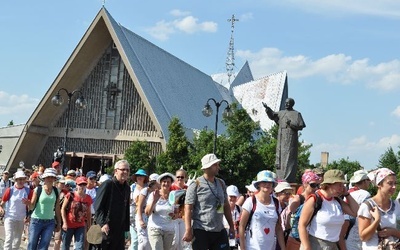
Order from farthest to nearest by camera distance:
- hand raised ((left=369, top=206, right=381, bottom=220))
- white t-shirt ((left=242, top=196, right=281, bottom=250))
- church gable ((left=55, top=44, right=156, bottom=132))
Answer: church gable ((left=55, top=44, right=156, bottom=132)) → white t-shirt ((left=242, top=196, right=281, bottom=250)) → hand raised ((left=369, top=206, right=381, bottom=220))

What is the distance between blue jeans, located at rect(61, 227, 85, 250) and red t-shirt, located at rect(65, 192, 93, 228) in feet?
0.24

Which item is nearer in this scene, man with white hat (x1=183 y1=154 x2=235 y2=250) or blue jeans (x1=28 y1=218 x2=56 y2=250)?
man with white hat (x1=183 y1=154 x2=235 y2=250)

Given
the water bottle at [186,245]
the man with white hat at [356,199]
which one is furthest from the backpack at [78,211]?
the man with white hat at [356,199]

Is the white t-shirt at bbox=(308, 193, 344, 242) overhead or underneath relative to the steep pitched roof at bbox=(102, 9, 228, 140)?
underneath

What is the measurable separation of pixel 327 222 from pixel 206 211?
5.67ft

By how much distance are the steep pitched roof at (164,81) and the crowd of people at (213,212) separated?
21412 mm

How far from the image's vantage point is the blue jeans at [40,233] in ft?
30.7

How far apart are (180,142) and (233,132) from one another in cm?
271

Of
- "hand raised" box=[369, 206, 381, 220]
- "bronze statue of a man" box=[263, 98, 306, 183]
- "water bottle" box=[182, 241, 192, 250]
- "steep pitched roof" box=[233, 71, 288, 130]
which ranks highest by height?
"steep pitched roof" box=[233, 71, 288, 130]

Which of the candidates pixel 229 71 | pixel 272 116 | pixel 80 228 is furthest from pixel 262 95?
pixel 80 228

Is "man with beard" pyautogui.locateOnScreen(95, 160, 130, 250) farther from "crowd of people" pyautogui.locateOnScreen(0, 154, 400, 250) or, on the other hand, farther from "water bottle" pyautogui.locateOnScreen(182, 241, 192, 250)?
"water bottle" pyautogui.locateOnScreen(182, 241, 192, 250)

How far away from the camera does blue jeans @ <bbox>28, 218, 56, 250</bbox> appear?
30.7 feet

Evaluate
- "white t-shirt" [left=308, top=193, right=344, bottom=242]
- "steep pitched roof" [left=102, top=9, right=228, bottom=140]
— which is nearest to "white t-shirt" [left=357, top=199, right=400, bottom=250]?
"white t-shirt" [left=308, top=193, right=344, bottom=242]

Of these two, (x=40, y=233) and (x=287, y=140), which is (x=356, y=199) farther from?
(x=287, y=140)
